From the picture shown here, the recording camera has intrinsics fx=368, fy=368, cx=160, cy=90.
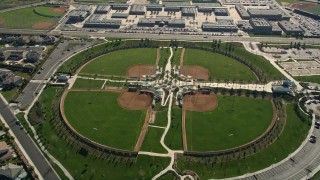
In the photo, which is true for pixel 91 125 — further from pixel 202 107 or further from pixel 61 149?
pixel 202 107

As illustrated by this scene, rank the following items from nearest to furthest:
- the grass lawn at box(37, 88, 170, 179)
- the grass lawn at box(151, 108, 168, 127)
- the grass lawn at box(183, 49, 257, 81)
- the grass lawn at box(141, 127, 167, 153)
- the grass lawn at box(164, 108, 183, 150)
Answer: the grass lawn at box(37, 88, 170, 179) < the grass lawn at box(141, 127, 167, 153) < the grass lawn at box(164, 108, 183, 150) < the grass lawn at box(151, 108, 168, 127) < the grass lawn at box(183, 49, 257, 81)

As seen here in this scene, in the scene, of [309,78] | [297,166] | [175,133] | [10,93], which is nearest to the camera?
[297,166]

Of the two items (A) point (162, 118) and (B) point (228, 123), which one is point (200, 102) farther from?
(A) point (162, 118)

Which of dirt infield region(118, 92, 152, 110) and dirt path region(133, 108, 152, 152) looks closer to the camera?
dirt path region(133, 108, 152, 152)

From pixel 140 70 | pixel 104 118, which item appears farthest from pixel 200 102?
pixel 104 118

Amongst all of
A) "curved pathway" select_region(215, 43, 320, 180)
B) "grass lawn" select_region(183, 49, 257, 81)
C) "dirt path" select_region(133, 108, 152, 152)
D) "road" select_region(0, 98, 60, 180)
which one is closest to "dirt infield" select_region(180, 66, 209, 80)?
"grass lawn" select_region(183, 49, 257, 81)

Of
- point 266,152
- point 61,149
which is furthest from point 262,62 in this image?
point 61,149

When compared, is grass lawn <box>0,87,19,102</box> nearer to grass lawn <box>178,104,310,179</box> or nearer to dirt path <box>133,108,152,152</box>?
dirt path <box>133,108,152,152</box>
